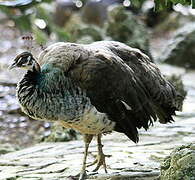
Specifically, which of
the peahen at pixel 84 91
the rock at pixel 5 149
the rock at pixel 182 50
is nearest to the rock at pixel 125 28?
the rock at pixel 182 50

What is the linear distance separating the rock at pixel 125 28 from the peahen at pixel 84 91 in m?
6.51

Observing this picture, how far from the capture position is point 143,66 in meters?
5.35

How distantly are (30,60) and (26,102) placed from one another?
35 cm

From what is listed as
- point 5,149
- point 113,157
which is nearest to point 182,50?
point 5,149

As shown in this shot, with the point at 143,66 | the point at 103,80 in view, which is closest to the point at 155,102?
the point at 143,66

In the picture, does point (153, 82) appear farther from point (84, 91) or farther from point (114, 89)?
point (84, 91)

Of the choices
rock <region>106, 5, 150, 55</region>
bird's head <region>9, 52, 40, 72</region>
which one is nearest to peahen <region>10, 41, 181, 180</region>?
bird's head <region>9, 52, 40, 72</region>

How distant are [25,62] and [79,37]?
24.5 feet

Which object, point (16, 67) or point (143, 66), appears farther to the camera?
point (143, 66)

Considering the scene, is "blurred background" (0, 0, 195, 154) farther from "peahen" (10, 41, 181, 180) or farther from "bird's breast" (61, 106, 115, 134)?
"bird's breast" (61, 106, 115, 134)

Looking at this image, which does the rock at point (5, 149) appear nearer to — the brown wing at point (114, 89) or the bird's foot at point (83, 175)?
the bird's foot at point (83, 175)

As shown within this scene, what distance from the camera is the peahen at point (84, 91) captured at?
4.78 meters

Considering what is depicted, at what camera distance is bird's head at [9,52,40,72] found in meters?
4.80

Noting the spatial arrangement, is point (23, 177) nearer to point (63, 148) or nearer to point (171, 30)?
point (63, 148)
